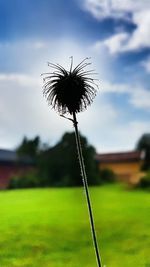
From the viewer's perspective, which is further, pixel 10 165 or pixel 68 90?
pixel 10 165

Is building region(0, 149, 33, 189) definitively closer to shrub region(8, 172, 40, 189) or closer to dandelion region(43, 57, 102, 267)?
shrub region(8, 172, 40, 189)

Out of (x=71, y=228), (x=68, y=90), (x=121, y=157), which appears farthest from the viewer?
(x=71, y=228)

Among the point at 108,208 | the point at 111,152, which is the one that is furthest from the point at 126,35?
the point at 108,208

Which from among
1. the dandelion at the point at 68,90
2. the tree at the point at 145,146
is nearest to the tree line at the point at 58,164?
the tree at the point at 145,146

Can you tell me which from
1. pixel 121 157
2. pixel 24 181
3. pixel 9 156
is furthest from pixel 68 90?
pixel 24 181

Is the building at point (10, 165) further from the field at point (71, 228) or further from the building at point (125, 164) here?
the building at point (125, 164)

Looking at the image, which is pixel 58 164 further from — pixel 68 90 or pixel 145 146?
pixel 68 90

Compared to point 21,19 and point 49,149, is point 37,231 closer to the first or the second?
point 49,149

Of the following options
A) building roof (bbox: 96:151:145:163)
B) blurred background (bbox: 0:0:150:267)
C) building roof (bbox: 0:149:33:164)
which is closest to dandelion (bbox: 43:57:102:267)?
blurred background (bbox: 0:0:150:267)
